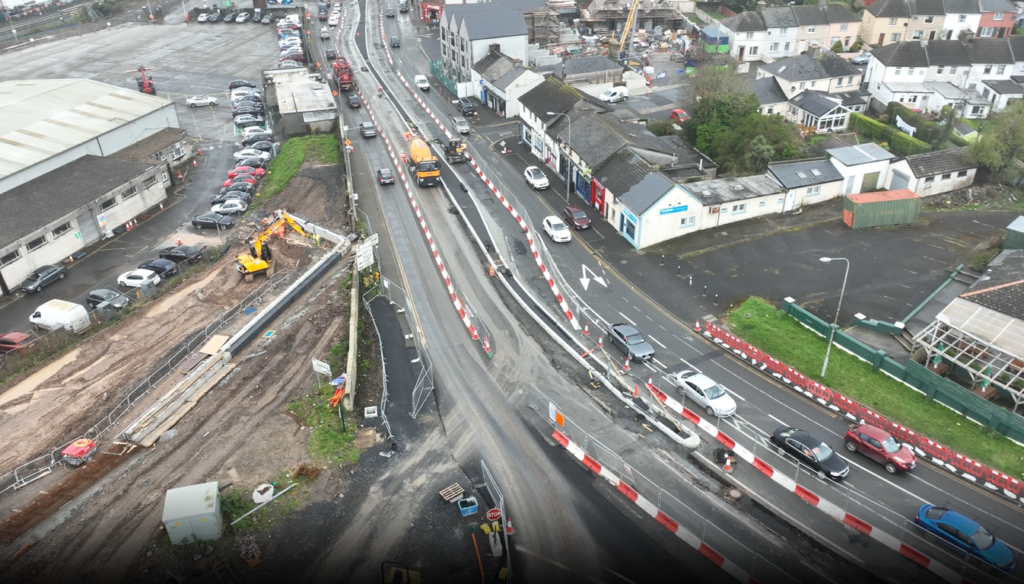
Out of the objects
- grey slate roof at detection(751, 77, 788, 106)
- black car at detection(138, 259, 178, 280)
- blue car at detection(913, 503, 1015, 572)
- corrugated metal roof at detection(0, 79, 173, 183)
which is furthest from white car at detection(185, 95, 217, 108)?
blue car at detection(913, 503, 1015, 572)

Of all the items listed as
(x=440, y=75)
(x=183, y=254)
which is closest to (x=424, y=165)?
(x=183, y=254)

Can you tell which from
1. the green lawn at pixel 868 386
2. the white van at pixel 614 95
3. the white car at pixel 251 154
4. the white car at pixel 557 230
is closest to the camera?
the green lawn at pixel 868 386

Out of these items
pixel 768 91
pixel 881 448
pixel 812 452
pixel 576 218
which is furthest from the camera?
pixel 768 91

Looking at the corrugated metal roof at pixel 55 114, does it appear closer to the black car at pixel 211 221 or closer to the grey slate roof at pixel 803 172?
the black car at pixel 211 221

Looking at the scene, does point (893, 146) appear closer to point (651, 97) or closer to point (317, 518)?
point (651, 97)

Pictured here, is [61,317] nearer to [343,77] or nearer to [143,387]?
[143,387]

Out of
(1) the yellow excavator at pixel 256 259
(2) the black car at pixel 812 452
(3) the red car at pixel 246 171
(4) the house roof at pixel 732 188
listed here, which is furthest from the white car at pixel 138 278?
(2) the black car at pixel 812 452

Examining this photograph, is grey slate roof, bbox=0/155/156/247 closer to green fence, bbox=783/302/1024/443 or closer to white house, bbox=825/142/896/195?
green fence, bbox=783/302/1024/443
